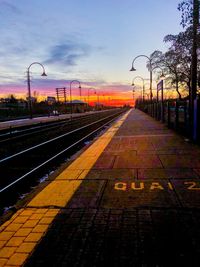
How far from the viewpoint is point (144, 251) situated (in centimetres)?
413

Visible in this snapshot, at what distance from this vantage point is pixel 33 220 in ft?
17.7

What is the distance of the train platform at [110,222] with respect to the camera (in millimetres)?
4051

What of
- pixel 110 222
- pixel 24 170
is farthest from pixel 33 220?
pixel 24 170

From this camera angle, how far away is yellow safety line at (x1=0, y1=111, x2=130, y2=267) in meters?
4.28

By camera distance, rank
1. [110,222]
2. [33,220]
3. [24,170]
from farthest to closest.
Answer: [24,170] → [33,220] → [110,222]

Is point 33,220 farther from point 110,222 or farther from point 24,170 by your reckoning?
point 24,170

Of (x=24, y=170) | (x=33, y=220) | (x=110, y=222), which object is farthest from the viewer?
(x=24, y=170)

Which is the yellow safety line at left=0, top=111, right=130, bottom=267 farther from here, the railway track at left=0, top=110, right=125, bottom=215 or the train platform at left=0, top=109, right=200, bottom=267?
the railway track at left=0, top=110, right=125, bottom=215

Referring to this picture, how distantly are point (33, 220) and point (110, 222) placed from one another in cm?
111

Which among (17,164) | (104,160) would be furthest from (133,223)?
(17,164)

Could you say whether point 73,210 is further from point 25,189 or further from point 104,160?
point 104,160

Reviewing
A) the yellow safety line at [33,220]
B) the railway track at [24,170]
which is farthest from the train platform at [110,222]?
the railway track at [24,170]

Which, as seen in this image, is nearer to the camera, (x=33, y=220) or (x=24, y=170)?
(x=33, y=220)

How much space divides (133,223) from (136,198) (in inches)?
51.6
